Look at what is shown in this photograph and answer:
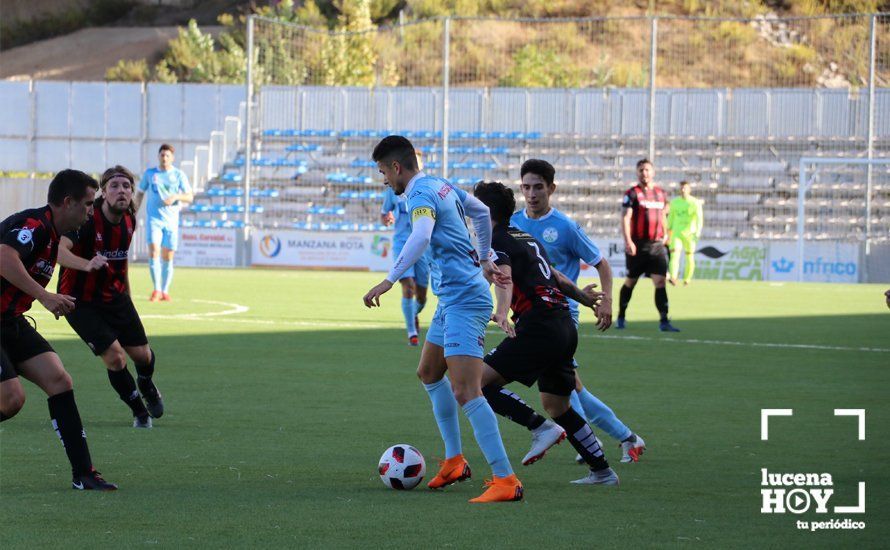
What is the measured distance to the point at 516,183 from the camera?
126 feet

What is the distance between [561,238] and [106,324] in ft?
11.1

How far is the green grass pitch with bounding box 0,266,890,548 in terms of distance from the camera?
6258mm

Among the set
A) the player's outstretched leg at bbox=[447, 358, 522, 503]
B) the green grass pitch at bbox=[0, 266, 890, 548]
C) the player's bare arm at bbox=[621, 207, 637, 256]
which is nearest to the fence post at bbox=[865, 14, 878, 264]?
the green grass pitch at bbox=[0, 266, 890, 548]

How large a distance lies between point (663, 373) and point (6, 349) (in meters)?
7.67

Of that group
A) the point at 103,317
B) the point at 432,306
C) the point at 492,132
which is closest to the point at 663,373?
the point at 103,317

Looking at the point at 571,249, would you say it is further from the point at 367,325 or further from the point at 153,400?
the point at 367,325

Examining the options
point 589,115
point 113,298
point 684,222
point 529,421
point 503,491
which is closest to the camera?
point 503,491

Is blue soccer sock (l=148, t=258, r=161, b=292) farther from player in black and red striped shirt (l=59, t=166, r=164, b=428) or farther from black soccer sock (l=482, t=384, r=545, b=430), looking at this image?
black soccer sock (l=482, t=384, r=545, b=430)

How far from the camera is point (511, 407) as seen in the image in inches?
303

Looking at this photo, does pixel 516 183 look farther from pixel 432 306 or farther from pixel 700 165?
pixel 432 306

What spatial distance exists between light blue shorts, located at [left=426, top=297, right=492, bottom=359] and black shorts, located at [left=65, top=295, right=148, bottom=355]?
3.41 metres

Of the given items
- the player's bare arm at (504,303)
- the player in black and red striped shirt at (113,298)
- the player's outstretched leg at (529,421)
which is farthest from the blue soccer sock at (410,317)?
the player's bare arm at (504,303)

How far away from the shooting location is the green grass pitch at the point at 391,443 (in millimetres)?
6258

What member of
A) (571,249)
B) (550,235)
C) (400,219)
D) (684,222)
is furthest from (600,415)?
(684,222)
